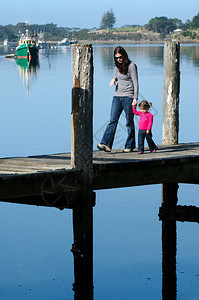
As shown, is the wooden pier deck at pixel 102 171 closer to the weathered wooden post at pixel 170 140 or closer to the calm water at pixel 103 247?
the weathered wooden post at pixel 170 140

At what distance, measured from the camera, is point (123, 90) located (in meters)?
9.09

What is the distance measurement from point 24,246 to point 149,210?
3.44 m

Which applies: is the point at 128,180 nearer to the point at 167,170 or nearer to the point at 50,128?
the point at 167,170

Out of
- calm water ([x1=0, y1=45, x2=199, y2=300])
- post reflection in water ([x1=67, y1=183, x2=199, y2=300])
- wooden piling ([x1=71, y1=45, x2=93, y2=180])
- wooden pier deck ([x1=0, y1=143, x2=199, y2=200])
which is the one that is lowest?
calm water ([x1=0, y1=45, x2=199, y2=300])

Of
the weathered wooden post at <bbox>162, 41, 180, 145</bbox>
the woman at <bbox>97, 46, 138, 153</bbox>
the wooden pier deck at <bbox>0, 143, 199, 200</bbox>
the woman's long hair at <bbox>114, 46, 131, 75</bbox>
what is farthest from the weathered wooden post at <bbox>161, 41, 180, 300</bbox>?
the woman's long hair at <bbox>114, 46, 131, 75</bbox>

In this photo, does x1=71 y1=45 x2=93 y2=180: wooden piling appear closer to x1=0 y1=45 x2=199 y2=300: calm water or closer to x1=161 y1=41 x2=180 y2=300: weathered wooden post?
x1=0 y1=45 x2=199 y2=300: calm water

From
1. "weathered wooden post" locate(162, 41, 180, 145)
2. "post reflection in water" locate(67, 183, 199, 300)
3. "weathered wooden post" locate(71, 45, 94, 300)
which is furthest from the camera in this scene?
"weathered wooden post" locate(162, 41, 180, 145)

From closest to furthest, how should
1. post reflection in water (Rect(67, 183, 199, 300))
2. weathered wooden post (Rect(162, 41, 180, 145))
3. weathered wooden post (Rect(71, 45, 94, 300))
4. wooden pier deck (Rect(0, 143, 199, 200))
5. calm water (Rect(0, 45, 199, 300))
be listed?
1. wooden pier deck (Rect(0, 143, 199, 200))
2. weathered wooden post (Rect(71, 45, 94, 300))
3. post reflection in water (Rect(67, 183, 199, 300))
4. weathered wooden post (Rect(162, 41, 180, 145))
5. calm water (Rect(0, 45, 199, 300))

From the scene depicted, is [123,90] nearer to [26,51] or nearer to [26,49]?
[26,49]

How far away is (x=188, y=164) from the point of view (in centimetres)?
857

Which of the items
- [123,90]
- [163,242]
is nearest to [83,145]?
[123,90]

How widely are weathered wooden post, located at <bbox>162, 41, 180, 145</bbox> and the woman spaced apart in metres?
0.85

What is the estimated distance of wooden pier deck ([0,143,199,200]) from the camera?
7320mm

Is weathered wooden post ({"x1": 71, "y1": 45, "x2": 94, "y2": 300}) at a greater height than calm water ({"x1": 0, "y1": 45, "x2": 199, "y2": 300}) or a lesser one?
greater
